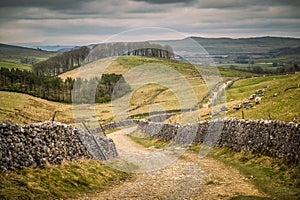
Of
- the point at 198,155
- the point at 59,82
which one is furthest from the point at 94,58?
the point at 198,155

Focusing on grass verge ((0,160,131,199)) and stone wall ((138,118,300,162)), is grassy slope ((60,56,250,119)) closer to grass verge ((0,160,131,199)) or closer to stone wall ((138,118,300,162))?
stone wall ((138,118,300,162))

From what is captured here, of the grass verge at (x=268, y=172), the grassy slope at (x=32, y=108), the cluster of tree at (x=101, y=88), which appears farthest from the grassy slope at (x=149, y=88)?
the grass verge at (x=268, y=172)

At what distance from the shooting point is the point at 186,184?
18.4 metres

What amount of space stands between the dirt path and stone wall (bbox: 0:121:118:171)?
9.67ft

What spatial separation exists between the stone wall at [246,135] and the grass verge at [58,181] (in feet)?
26.9

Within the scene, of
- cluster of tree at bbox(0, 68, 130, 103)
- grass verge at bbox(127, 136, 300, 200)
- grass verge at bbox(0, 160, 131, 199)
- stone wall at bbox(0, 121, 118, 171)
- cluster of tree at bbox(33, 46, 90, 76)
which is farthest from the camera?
cluster of tree at bbox(33, 46, 90, 76)

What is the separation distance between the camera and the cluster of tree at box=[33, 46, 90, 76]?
559ft

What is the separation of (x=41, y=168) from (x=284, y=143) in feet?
39.0

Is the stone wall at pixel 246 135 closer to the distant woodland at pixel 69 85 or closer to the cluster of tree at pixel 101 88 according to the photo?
the distant woodland at pixel 69 85

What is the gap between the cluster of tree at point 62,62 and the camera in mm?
170500

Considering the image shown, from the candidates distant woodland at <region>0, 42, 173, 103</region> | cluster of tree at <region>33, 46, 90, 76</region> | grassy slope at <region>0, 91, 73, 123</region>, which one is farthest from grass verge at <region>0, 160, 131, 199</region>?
cluster of tree at <region>33, 46, 90, 76</region>

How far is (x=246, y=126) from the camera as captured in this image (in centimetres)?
2523

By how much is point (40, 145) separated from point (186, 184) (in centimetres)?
687

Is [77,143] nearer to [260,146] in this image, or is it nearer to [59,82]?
[260,146]
